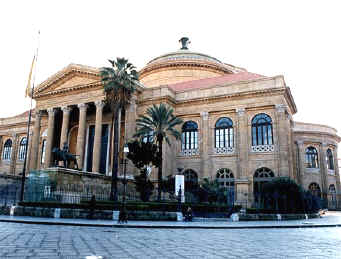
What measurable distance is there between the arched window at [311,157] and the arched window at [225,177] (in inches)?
605

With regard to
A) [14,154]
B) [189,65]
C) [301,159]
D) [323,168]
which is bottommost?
[323,168]

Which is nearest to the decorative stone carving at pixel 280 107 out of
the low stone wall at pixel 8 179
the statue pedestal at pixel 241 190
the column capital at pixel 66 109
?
the statue pedestal at pixel 241 190

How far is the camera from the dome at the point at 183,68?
168 feet

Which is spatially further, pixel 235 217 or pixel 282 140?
pixel 282 140

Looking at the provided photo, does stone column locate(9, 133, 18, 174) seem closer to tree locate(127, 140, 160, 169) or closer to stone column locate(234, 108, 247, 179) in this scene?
tree locate(127, 140, 160, 169)

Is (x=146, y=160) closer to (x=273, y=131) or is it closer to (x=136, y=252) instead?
(x=273, y=131)

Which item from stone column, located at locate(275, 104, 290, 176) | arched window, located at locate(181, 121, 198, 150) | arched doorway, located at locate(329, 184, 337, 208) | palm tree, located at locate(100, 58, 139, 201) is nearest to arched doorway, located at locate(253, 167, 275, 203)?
stone column, located at locate(275, 104, 290, 176)

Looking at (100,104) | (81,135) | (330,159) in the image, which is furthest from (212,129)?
(330,159)

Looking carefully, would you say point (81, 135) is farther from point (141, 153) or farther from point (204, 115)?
point (204, 115)

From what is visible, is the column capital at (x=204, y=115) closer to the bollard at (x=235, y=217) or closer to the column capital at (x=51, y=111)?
the bollard at (x=235, y=217)

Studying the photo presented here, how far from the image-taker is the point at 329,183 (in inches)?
1799

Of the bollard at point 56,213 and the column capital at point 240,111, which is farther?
the column capital at point 240,111

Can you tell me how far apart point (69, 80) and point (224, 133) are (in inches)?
815

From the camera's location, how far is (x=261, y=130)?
36531 mm
